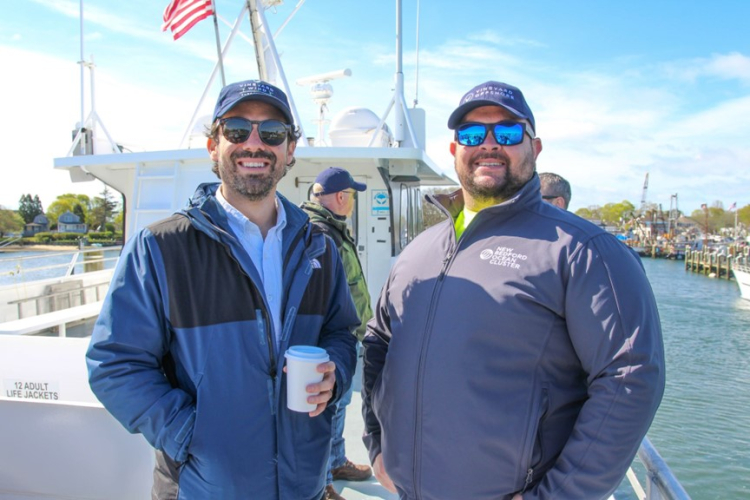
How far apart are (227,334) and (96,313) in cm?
445

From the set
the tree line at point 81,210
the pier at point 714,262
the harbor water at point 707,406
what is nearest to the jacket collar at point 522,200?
the harbor water at point 707,406

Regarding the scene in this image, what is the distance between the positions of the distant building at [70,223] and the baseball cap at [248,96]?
7397cm

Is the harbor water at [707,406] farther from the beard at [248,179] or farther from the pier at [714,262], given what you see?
the pier at [714,262]

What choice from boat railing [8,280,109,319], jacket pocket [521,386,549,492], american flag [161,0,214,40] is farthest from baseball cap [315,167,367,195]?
boat railing [8,280,109,319]

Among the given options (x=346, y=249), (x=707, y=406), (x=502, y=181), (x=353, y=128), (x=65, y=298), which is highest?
(x=353, y=128)

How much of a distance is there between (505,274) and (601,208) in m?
122

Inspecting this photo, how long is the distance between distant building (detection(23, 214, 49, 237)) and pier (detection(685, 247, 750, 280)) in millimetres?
66124

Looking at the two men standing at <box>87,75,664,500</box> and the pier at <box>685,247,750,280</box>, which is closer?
the two men standing at <box>87,75,664,500</box>

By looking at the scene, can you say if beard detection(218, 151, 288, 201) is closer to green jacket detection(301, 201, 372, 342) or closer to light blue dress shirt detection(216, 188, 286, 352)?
light blue dress shirt detection(216, 188, 286, 352)

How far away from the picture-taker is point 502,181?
5.56 ft

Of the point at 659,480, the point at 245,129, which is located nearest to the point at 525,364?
the point at 659,480

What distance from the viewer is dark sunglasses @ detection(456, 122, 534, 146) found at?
1.71 meters

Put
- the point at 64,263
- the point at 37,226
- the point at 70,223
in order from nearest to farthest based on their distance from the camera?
the point at 64,263 → the point at 37,226 → the point at 70,223

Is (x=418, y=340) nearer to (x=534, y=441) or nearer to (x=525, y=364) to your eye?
(x=525, y=364)
